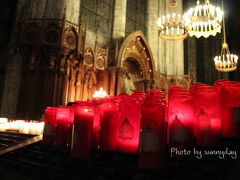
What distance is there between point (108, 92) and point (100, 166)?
6.75m

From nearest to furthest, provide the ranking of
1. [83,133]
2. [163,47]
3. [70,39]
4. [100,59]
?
[83,133], [70,39], [100,59], [163,47]

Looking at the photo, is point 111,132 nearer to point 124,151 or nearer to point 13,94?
point 124,151

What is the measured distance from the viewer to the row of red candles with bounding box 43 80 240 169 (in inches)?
39.1

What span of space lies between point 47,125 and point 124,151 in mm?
785

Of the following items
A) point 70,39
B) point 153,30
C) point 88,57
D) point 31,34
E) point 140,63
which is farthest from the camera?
point 153,30

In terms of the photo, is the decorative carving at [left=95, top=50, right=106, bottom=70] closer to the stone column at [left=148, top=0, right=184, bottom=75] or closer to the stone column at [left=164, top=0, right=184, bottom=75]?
the stone column at [left=148, top=0, right=184, bottom=75]

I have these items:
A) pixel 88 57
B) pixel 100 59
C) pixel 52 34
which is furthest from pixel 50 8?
pixel 100 59

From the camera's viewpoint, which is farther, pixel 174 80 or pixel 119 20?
pixel 174 80

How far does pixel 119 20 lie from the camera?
365 inches

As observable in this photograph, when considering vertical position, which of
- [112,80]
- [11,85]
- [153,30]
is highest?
[153,30]

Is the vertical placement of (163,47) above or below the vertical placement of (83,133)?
above

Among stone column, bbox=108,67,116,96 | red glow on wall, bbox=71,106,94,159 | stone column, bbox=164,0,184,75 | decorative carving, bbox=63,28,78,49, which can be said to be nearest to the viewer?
red glow on wall, bbox=71,106,94,159

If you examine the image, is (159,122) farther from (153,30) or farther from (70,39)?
(153,30)

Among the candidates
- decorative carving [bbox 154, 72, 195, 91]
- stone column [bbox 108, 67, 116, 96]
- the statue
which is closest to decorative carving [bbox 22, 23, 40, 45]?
stone column [bbox 108, 67, 116, 96]
